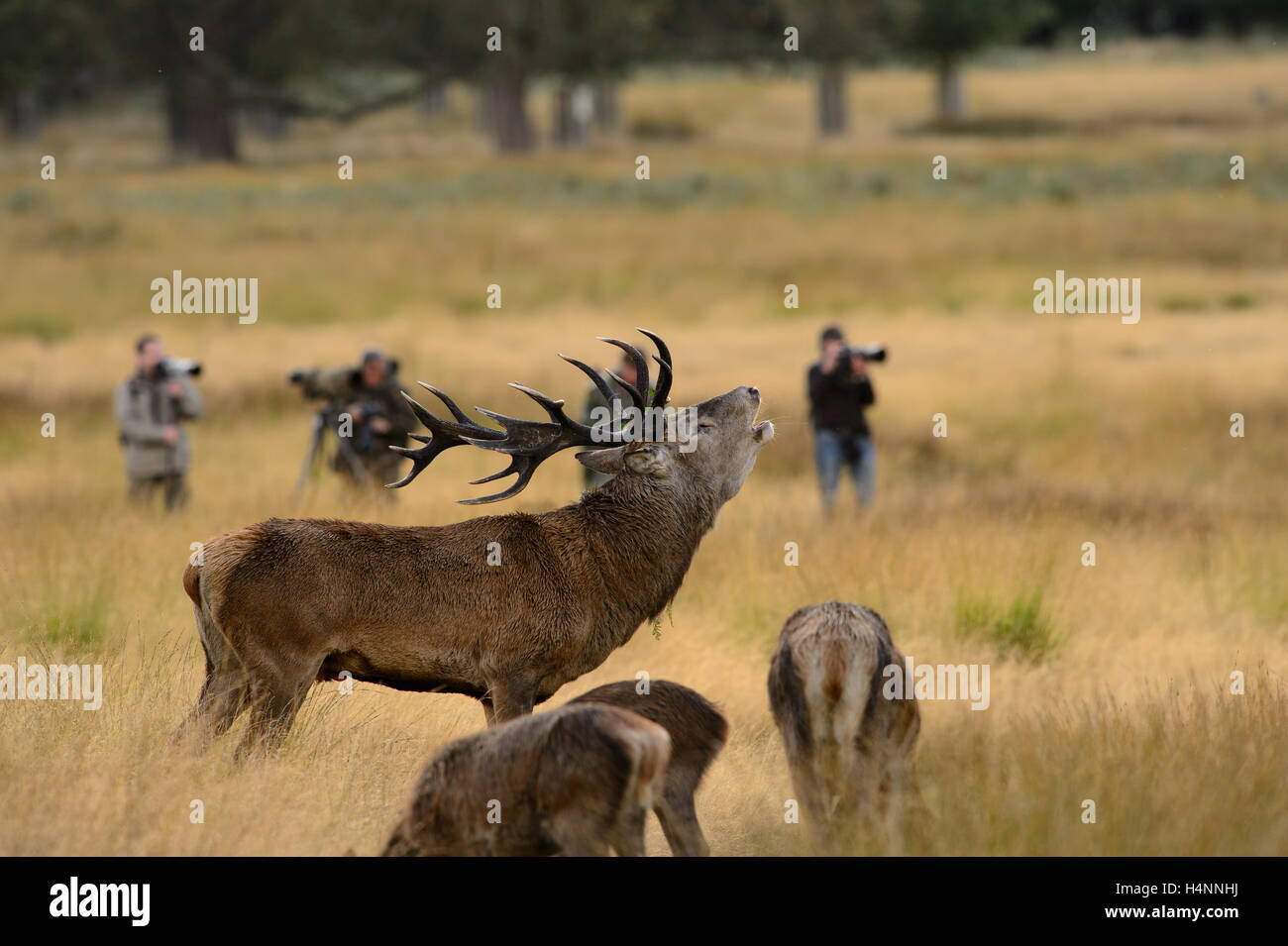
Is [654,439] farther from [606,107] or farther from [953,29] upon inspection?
[953,29]

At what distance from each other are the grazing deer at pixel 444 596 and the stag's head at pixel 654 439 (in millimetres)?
22

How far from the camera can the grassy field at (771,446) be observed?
620 centimetres

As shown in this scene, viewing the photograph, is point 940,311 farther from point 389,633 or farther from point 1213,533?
point 389,633

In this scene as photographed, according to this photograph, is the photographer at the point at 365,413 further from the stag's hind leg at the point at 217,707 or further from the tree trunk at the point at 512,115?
the tree trunk at the point at 512,115

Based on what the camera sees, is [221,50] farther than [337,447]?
Yes

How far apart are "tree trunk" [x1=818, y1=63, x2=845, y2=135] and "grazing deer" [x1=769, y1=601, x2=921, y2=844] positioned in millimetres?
59355

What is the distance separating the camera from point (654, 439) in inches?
281

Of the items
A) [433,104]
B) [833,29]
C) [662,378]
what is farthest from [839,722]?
[433,104]

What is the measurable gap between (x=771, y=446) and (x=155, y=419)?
24.1ft

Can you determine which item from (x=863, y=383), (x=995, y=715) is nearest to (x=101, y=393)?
(x=863, y=383)

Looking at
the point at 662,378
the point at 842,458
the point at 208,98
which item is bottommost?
the point at 662,378

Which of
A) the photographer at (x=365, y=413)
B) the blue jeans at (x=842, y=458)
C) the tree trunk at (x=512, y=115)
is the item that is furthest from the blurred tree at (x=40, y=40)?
the blue jeans at (x=842, y=458)

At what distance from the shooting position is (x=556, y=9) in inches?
2136
